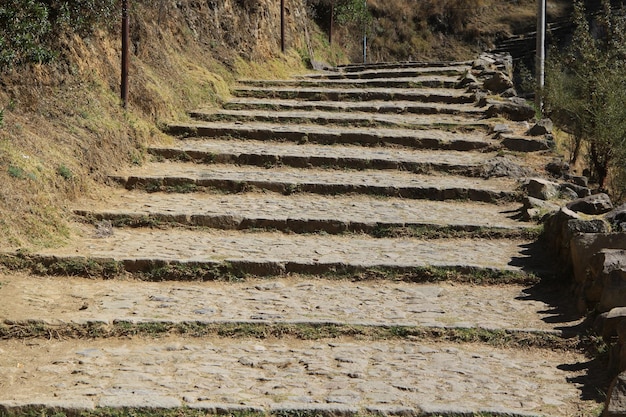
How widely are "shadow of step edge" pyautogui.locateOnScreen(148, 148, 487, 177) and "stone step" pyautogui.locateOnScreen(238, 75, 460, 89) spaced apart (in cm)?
509

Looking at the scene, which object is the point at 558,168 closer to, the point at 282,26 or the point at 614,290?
the point at 614,290

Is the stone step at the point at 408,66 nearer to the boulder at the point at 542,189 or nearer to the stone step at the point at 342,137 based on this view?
the stone step at the point at 342,137

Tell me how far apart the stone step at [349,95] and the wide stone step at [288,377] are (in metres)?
9.74

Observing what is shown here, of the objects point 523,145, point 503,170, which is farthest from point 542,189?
point 523,145

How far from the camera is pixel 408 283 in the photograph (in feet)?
26.8

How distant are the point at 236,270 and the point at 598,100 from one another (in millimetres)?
7667

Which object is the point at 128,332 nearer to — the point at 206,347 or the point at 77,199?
the point at 206,347

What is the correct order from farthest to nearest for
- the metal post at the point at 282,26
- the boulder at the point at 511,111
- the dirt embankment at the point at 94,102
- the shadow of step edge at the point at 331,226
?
the metal post at the point at 282,26, the boulder at the point at 511,111, the shadow of step edge at the point at 331,226, the dirt embankment at the point at 94,102

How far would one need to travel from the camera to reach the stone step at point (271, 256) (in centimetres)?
799

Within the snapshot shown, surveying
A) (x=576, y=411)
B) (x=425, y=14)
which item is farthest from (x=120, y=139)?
(x=425, y=14)

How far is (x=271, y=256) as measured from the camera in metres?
8.47

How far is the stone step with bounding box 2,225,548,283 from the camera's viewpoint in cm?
799

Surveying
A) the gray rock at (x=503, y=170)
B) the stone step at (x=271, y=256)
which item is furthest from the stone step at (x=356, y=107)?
the stone step at (x=271, y=256)

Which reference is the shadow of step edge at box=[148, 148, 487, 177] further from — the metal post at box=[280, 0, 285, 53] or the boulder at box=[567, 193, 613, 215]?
the metal post at box=[280, 0, 285, 53]
